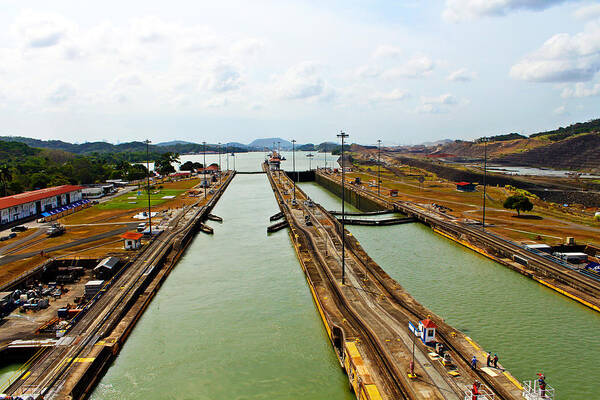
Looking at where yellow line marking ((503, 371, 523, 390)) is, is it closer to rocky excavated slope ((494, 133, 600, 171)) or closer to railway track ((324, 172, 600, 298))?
railway track ((324, 172, 600, 298))

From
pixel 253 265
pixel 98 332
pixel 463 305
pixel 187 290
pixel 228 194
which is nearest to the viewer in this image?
pixel 98 332

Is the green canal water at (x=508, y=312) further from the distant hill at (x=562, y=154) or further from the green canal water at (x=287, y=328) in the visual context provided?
the distant hill at (x=562, y=154)

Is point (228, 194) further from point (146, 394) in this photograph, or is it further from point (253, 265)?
point (146, 394)

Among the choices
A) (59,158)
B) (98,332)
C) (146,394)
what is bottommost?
(146,394)

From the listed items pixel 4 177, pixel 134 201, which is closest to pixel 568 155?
pixel 134 201

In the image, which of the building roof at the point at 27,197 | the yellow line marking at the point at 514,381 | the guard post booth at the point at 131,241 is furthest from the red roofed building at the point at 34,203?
→ the yellow line marking at the point at 514,381

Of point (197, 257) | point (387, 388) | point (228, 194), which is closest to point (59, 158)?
point (228, 194)
